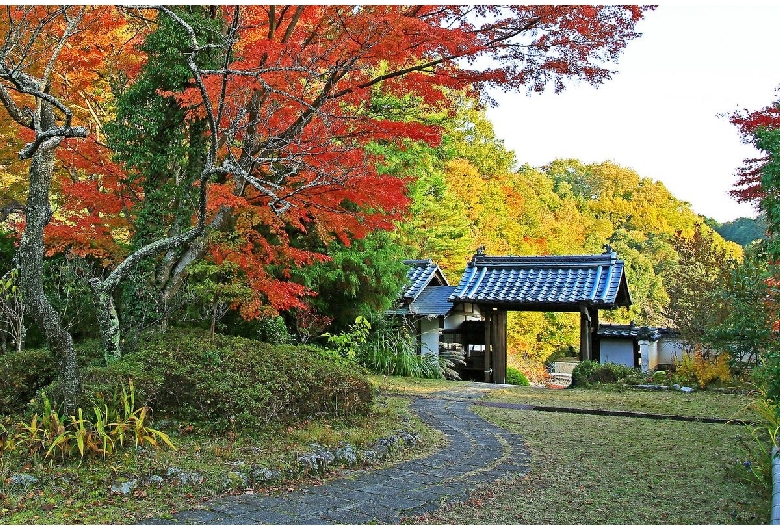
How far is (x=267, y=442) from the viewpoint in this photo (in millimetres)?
5645

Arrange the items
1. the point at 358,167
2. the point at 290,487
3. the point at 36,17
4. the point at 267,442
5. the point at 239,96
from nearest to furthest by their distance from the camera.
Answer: the point at 290,487
the point at 267,442
the point at 239,96
the point at 358,167
the point at 36,17

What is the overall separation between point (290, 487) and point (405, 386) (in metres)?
7.13

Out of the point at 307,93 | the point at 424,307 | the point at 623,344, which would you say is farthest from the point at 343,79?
the point at 623,344

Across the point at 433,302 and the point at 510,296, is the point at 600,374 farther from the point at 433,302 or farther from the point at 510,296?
the point at 433,302

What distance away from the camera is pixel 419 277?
59.6 ft

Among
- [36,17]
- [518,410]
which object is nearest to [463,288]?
[518,410]

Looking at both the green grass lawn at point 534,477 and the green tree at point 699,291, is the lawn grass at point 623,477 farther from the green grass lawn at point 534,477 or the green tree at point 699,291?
the green tree at point 699,291

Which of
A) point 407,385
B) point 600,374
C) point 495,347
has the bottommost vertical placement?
point 407,385

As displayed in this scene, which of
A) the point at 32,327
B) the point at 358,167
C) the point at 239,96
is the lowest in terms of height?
the point at 32,327

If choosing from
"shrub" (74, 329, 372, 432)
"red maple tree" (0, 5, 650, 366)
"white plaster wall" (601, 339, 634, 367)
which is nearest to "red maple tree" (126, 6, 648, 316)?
"red maple tree" (0, 5, 650, 366)

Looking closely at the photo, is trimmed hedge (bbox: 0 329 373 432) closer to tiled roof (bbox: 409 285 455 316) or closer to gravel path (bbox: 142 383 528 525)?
gravel path (bbox: 142 383 528 525)

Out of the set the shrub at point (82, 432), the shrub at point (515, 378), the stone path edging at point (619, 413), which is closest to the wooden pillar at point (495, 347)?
the shrub at point (515, 378)

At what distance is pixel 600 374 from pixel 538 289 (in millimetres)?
2725

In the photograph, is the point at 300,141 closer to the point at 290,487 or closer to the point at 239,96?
the point at 239,96
